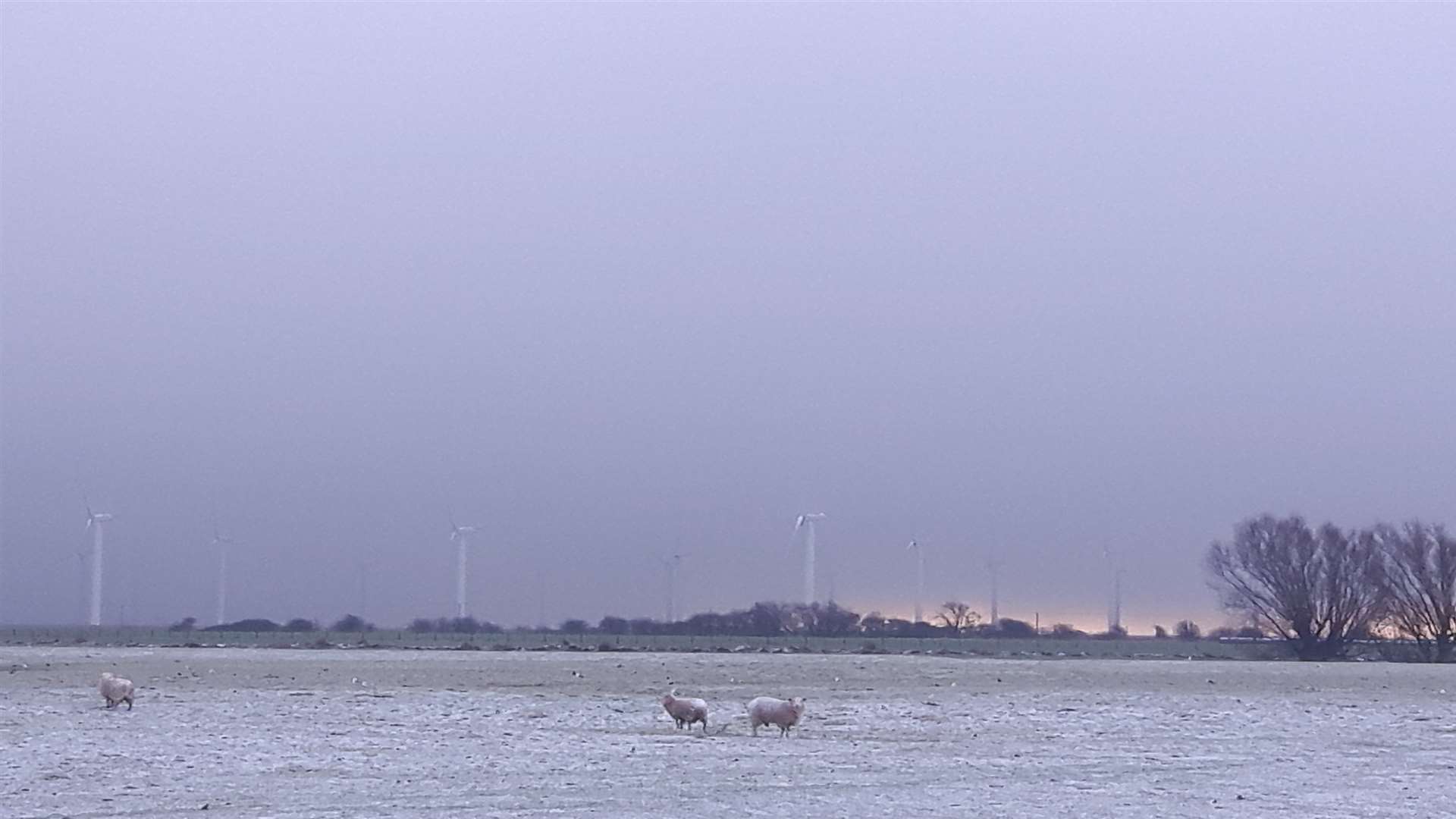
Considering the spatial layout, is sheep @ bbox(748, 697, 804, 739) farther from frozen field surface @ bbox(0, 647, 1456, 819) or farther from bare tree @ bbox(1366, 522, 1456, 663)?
bare tree @ bbox(1366, 522, 1456, 663)

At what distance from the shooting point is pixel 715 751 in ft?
74.0

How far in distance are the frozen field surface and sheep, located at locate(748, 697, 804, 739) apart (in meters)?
0.23

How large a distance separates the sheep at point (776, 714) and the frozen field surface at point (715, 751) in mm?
229

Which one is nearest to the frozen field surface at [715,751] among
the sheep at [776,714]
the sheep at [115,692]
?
the sheep at [776,714]

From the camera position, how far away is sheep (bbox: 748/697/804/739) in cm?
2470

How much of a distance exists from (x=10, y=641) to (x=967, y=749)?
335 feet

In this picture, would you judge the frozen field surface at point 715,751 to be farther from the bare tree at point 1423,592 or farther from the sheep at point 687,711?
the bare tree at point 1423,592

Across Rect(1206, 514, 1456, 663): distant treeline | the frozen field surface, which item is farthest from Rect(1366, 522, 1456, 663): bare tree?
the frozen field surface

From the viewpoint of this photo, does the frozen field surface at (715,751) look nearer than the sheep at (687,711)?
Yes

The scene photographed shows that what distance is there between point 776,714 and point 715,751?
234cm

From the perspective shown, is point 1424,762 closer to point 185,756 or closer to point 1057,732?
point 1057,732

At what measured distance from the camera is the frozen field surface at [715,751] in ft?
56.6

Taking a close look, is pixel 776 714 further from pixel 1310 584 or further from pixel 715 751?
pixel 1310 584

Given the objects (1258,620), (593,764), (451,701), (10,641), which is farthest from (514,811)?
(10,641)
